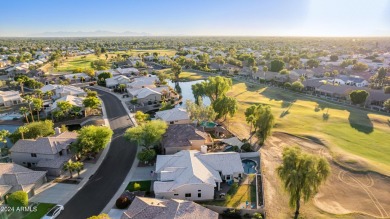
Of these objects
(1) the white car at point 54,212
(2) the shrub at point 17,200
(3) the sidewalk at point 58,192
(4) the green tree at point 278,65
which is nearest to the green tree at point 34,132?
(3) the sidewalk at point 58,192

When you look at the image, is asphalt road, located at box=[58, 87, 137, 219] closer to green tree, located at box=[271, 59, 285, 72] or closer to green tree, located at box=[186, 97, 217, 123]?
green tree, located at box=[186, 97, 217, 123]

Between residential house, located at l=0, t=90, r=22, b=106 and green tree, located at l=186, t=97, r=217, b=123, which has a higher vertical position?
green tree, located at l=186, t=97, r=217, b=123

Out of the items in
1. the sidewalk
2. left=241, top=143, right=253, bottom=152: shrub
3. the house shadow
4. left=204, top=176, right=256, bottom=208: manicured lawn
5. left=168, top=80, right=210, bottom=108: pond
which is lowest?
the sidewalk

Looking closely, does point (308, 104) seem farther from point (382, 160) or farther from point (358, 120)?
point (382, 160)

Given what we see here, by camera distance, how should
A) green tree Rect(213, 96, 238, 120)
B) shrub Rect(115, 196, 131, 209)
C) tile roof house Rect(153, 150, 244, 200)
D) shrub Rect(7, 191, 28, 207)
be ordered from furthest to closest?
green tree Rect(213, 96, 238, 120) → tile roof house Rect(153, 150, 244, 200) → shrub Rect(115, 196, 131, 209) → shrub Rect(7, 191, 28, 207)

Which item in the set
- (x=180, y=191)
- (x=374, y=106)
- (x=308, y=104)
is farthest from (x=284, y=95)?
(x=180, y=191)

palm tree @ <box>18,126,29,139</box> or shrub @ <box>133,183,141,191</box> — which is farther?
palm tree @ <box>18,126,29,139</box>

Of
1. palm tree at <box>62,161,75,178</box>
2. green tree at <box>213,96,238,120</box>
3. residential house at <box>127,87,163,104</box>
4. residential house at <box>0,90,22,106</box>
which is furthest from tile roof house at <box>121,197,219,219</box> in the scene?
residential house at <box>0,90,22,106</box>
